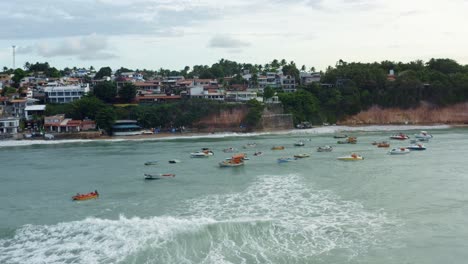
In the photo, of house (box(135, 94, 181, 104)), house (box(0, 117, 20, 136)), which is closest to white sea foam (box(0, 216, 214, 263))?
house (box(0, 117, 20, 136))

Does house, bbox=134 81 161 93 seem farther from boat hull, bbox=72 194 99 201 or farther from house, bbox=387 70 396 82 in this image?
boat hull, bbox=72 194 99 201

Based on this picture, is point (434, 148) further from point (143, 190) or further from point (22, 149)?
point (22, 149)

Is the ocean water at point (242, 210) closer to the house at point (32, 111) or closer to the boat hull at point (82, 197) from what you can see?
the boat hull at point (82, 197)

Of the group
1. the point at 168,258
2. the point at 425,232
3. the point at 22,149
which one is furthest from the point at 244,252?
the point at 22,149

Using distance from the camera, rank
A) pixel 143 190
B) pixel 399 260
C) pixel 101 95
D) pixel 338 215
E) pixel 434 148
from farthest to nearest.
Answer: pixel 101 95, pixel 434 148, pixel 143 190, pixel 338 215, pixel 399 260

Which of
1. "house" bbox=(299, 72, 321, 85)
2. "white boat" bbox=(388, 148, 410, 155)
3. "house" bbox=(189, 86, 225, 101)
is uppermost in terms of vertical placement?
"house" bbox=(299, 72, 321, 85)

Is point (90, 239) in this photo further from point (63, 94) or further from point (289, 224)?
point (63, 94)
